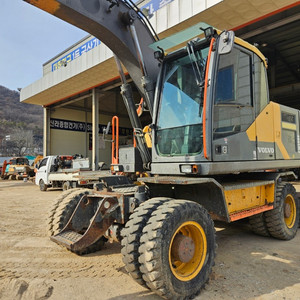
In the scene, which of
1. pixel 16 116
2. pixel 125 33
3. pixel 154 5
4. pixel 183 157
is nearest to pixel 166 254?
pixel 183 157

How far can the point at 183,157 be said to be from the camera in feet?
12.4

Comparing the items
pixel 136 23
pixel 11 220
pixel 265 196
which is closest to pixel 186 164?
pixel 265 196

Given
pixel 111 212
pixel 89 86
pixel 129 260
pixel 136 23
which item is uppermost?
pixel 89 86

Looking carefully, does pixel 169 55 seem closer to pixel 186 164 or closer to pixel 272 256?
pixel 186 164

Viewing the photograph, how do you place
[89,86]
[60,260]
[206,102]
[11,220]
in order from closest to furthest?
[206,102] → [60,260] → [11,220] → [89,86]

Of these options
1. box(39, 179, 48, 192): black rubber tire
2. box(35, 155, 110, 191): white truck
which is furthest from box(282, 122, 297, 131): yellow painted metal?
box(39, 179, 48, 192): black rubber tire

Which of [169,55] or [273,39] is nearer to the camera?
Answer: [169,55]

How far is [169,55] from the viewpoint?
4.29 m

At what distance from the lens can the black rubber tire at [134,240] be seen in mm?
2963

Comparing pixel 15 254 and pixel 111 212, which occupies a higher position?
pixel 111 212

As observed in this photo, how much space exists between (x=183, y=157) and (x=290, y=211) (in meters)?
3.15

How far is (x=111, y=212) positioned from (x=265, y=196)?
290 cm

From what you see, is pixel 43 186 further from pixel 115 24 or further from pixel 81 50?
pixel 115 24

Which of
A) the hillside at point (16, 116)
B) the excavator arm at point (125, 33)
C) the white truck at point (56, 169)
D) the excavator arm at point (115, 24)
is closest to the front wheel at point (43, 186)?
the white truck at point (56, 169)
